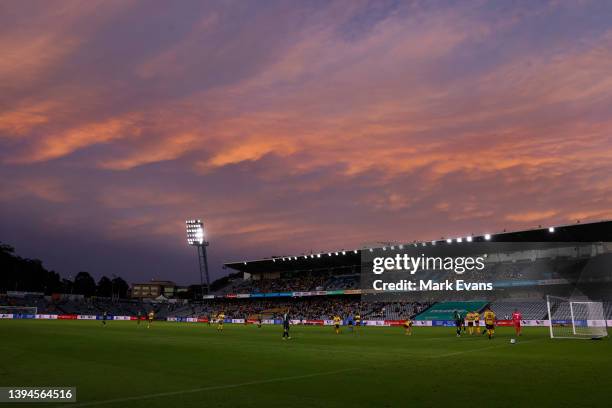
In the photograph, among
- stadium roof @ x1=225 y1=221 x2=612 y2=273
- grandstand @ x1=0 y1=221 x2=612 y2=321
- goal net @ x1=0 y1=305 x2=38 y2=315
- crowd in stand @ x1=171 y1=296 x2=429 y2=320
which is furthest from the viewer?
goal net @ x1=0 y1=305 x2=38 y2=315

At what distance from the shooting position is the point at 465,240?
78.5m

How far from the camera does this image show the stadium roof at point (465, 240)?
2662 inches

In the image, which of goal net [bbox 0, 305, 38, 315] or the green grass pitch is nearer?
the green grass pitch

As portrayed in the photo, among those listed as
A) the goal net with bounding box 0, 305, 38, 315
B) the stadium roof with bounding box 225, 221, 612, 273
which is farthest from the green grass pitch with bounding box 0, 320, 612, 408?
the goal net with bounding box 0, 305, 38, 315

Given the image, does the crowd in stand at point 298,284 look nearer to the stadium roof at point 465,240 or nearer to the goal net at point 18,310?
the stadium roof at point 465,240

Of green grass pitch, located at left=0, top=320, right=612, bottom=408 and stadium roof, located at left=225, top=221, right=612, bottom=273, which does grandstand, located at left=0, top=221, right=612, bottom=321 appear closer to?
stadium roof, located at left=225, top=221, right=612, bottom=273

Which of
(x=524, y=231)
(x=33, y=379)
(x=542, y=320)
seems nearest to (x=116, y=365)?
(x=33, y=379)

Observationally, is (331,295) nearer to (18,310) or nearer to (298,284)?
(298,284)

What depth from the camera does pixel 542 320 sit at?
62.0 metres

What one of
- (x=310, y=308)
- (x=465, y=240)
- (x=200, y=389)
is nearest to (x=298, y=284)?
(x=310, y=308)

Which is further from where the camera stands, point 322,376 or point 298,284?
point 298,284

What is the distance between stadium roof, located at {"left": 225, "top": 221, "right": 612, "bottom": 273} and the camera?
6762 centimetres

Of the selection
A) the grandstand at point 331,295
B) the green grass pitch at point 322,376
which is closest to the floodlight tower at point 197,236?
the grandstand at point 331,295

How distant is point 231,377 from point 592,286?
6587 centimetres
